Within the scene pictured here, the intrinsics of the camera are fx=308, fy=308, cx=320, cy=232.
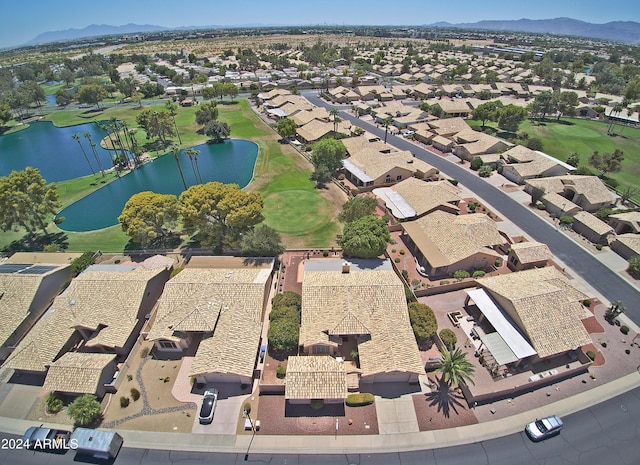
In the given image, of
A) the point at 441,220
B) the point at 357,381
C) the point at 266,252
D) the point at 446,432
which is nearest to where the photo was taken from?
the point at 446,432

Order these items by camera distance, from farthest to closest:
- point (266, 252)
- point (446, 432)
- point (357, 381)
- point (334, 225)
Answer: point (334, 225) → point (266, 252) → point (357, 381) → point (446, 432)

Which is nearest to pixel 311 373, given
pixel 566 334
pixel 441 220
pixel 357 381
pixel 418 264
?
pixel 357 381

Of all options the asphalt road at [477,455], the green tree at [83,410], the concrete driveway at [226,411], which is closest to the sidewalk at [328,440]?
the asphalt road at [477,455]

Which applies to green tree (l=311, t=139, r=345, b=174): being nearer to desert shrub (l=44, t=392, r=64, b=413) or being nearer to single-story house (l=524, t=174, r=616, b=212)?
single-story house (l=524, t=174, r=616, b=212)

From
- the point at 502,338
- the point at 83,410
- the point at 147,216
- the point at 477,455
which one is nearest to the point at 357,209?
the point at 502,338

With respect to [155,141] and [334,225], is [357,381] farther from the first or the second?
[155,141]

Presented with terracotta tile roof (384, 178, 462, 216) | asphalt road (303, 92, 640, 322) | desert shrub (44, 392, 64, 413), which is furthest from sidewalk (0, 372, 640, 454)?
terracotta tile roof (384, 178, 462, 216)
